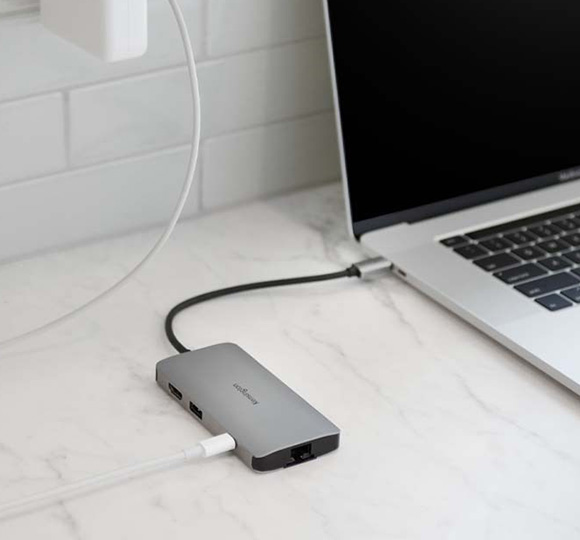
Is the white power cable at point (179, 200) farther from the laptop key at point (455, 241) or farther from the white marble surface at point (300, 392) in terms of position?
the laptop key at point (455, 241)

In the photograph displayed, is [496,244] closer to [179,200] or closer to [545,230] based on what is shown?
[545,230]

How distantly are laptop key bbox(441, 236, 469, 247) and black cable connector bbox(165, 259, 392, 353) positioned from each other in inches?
2.1

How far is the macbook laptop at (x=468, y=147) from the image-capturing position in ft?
3.40

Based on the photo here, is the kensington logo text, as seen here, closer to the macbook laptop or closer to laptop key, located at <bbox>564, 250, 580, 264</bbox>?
the macbook laptop

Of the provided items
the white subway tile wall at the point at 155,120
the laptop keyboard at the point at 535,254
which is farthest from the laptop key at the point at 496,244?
the white subway tile wall at the point at 155,120

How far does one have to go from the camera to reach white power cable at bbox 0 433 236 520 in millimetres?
776

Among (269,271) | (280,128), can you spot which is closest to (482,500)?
(269,271)

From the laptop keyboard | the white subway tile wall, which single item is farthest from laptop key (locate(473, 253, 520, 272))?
the white subway tile wall

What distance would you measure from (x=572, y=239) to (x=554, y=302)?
12 cm

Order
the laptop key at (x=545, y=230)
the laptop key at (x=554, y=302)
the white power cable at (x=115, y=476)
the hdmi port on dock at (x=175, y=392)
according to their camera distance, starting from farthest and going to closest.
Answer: the laptop key at (x=545, y=230) < the laptop key at (x=554, y=302) < the hdmi port on dock at (x=175, y=392) < the white power cable at (x=115, y=476)

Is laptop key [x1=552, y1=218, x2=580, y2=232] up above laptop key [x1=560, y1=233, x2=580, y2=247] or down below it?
above

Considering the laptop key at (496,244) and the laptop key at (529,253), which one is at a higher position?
the laptop key at (496,244)

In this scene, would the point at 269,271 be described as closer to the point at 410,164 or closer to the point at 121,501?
the point at 410,164

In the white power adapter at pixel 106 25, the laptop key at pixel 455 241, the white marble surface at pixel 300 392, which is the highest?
the white power adapter at pixel 106 25
